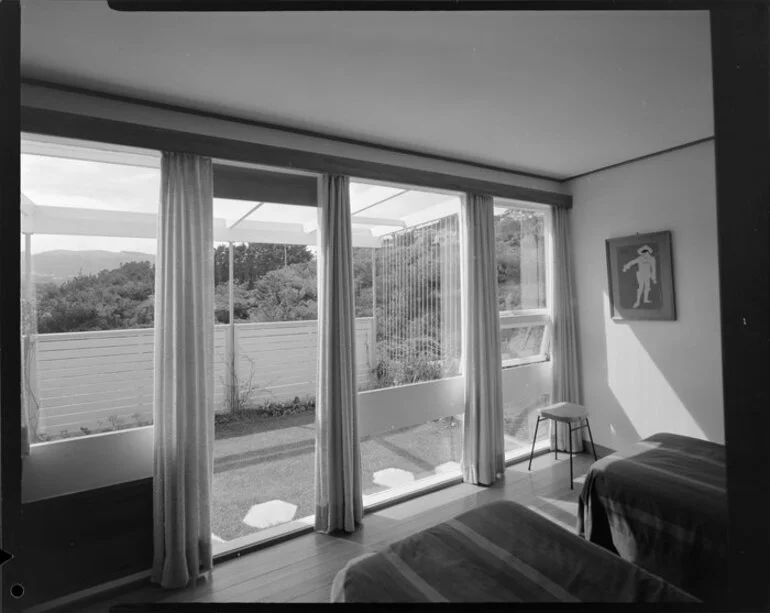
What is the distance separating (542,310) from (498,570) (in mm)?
636

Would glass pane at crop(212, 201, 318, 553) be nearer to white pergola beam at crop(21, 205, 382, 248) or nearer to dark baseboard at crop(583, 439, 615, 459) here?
white pergola beam at crop(21, 205, 382, 248)

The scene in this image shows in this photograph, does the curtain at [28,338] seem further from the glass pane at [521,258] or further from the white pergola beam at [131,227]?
the glass pane at [521,258]

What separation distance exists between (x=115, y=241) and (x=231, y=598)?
3.38 ft

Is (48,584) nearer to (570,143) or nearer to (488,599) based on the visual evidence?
(488,599)

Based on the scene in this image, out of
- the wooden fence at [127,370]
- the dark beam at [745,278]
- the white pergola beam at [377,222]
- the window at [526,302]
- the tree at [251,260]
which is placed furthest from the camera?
the white pergola beam at [377,222]

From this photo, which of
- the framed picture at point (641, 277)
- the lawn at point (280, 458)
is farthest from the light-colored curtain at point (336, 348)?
the framed picture at point (641, 277)

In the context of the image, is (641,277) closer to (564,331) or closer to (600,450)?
(564,331)

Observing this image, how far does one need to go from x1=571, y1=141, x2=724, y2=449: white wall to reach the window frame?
7cm

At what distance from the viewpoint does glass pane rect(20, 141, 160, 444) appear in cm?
89

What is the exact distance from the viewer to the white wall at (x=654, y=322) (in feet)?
2.37

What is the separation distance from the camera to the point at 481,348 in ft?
5.77

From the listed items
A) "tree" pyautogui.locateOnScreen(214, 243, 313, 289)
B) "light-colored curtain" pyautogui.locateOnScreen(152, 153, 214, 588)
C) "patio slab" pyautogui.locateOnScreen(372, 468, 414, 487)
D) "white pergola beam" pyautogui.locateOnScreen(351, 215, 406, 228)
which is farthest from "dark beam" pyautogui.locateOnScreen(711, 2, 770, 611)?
"light-colored curtain" pyautogui.locateOnScreen(152, 153, 214, 588)

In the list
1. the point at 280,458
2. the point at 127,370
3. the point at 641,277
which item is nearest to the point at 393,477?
the point at 280,458

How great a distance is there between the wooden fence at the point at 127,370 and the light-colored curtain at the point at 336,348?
183 mm
